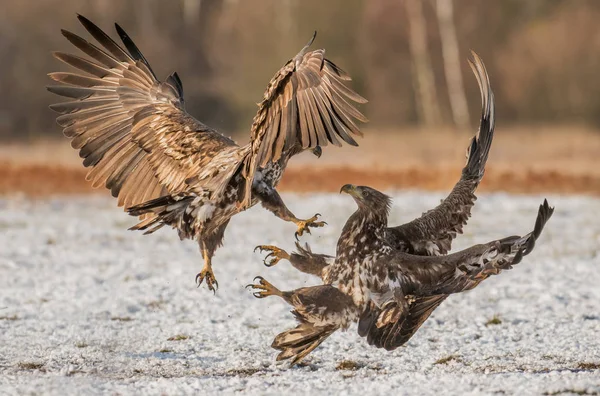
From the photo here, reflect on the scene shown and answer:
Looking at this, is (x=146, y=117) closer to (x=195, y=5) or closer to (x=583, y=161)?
(x=583, y=161)

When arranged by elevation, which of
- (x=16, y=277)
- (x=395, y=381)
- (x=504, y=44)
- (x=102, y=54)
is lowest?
(x=395, y=381)

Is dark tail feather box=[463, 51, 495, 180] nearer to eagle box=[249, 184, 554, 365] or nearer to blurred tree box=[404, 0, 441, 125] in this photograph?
eagle box=[249, 184, 554, 365]

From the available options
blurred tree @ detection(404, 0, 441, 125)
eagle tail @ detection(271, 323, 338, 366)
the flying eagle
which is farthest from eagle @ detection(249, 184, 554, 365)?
blurred tree @ detection(404, 0, 441, 125)

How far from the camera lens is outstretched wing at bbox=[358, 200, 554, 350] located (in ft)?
23.2

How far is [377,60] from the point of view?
3569 centimetres

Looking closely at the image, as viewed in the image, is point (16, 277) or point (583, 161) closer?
point (16, 277)

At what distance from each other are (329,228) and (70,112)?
8.10 m

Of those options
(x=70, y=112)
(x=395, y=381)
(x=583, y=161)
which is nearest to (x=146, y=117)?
(x=70, y=112)

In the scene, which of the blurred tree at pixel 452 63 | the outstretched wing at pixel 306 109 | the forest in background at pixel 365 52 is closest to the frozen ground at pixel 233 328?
the outstretched wing at pixel 306 109

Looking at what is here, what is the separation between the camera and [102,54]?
9773 mm

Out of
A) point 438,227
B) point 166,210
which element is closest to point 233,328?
point 166,210

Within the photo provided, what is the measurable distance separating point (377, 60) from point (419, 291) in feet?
94.7

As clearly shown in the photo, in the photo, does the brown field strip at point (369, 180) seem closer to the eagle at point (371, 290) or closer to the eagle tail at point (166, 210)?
the eagle tail at point (166, 210)

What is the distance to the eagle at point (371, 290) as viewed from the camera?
24.1 ft
